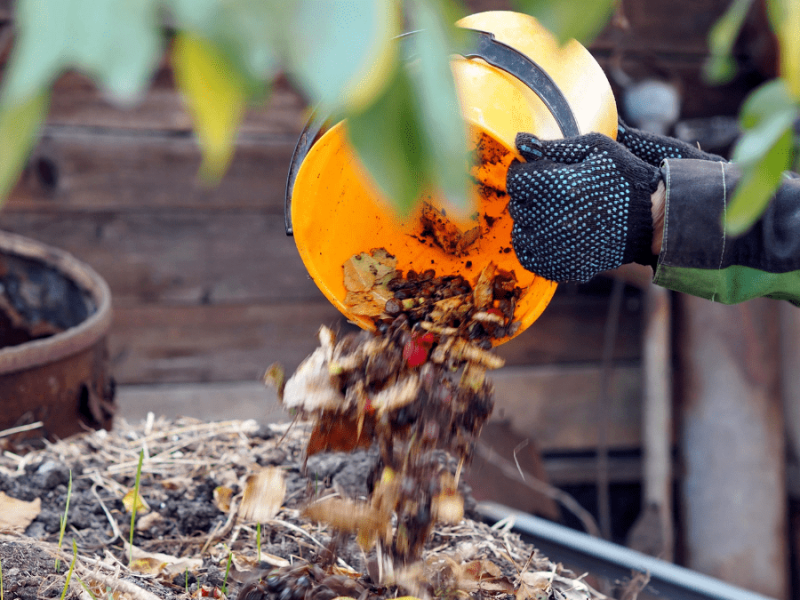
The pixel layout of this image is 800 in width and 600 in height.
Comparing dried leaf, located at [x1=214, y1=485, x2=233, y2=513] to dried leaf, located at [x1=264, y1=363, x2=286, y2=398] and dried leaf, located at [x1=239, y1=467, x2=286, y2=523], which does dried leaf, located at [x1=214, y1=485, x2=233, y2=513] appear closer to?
dried leaf, located at [x1=239, y1=467, x2=286, y2=523]

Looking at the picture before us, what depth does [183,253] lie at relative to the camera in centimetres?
224

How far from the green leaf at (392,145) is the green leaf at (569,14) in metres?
0.07

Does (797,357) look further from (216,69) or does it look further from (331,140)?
(216,69)

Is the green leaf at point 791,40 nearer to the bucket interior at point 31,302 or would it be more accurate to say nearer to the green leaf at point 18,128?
the green leaf at point 18,128

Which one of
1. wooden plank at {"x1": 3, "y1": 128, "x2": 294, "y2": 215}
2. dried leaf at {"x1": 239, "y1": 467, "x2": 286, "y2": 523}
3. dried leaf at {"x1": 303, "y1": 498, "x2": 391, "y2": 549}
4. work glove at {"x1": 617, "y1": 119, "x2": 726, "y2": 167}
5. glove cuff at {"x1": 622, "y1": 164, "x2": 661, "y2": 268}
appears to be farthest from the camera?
wooden plank at {"x1": 3, "y1": 128, "x2": 294, "y2": 215}

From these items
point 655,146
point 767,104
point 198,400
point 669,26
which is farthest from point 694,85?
point 767,104

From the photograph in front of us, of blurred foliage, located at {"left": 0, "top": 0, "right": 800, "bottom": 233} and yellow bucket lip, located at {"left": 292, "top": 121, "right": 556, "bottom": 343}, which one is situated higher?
blurred foliage, located at {"left": 0, "top": 0, "right": 800, "bottom": 233}

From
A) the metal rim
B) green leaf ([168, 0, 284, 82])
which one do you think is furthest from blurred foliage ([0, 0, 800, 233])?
the metal rim

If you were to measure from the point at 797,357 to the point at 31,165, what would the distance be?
235 cm

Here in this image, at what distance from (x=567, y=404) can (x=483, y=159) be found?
58.8 inches

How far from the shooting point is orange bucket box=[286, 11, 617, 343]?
3.37 ft

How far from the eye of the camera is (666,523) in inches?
88.3

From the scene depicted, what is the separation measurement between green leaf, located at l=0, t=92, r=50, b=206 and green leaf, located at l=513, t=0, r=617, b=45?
0.55ft

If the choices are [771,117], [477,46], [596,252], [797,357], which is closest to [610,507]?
[797,357]
